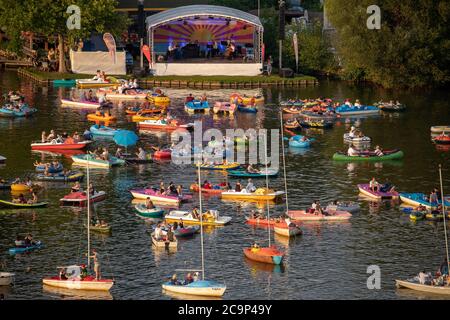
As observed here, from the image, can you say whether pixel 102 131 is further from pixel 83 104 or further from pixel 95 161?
pixel 83 104

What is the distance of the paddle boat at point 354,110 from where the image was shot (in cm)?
13125

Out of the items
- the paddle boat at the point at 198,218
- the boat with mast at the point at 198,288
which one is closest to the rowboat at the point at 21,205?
the paddle boat at the point at 198,218

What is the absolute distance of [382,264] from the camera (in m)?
79.7

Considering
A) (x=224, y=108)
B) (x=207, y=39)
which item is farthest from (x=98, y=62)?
(x=224, y=108)

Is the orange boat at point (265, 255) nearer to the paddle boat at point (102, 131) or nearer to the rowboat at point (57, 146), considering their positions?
the rowboat at point (57, 146)

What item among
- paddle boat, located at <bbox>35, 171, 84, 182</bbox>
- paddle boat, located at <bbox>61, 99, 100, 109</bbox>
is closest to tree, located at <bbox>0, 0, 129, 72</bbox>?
paddle boat, located at <bbox>61, 99, 100, 109</bbox>

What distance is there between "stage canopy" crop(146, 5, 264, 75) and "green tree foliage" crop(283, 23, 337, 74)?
5021mm

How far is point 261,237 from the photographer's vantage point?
280 ft

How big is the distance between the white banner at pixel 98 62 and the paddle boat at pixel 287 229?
73509 millimetres

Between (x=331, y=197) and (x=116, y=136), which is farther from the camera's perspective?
(x=116, y=136)

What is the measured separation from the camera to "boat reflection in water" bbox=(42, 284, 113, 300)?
73.4m
